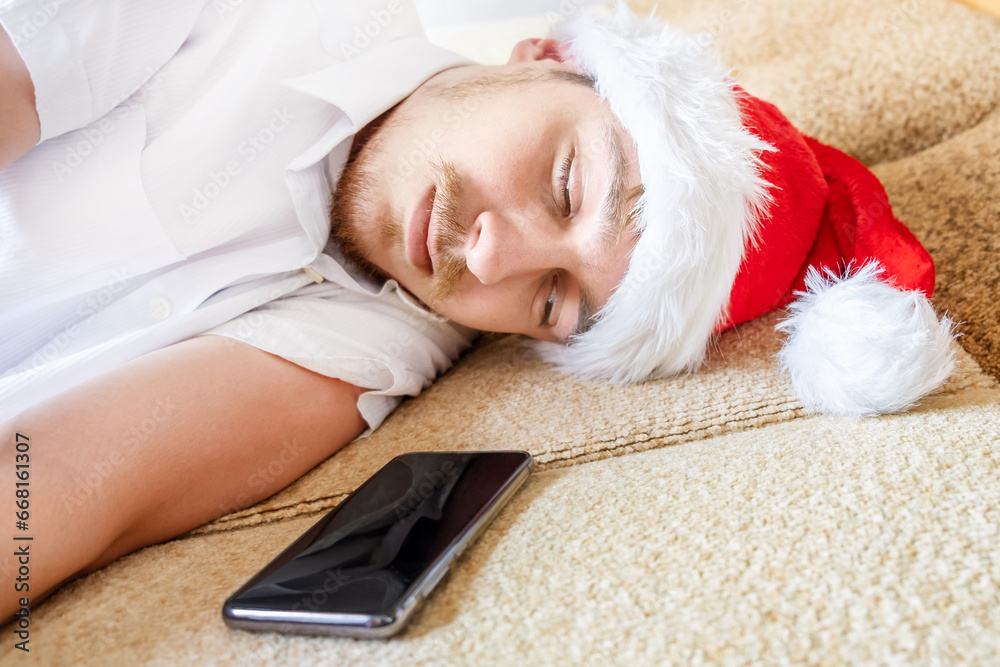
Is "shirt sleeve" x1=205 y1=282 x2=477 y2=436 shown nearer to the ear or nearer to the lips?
the lips

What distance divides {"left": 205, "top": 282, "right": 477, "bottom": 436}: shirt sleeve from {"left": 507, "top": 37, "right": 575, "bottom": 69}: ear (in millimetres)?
495

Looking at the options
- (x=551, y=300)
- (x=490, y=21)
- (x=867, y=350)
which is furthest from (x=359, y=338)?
(x=490, y=21)

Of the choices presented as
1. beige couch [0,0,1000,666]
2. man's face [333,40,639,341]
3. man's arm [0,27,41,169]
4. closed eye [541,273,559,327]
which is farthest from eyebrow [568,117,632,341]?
man's arm [0,27,41,169]

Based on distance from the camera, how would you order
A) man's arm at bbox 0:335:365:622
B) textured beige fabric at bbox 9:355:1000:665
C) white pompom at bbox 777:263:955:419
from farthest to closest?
white pompom at bbox 777:263:955:419, man's arm at bbox 0:335:365:622, textured beige fabric at bbox 9:355:1000:665

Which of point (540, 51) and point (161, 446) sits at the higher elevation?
point (540, 51)

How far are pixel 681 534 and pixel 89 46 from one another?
3.05ft

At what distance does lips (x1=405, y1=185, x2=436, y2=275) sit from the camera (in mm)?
953

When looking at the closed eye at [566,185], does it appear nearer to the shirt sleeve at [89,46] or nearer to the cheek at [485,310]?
the cheek at [485,310]

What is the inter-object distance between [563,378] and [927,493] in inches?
20.9

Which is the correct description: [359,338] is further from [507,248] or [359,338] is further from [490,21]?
[490,21]

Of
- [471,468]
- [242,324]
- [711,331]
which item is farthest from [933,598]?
[242,324]

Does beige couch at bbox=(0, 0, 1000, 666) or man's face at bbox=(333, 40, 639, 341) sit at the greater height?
man's face at bbox=(333, 40, 639, 341)

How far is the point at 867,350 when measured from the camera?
0.77 meters

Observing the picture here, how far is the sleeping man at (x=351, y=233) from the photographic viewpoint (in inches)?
31.5
